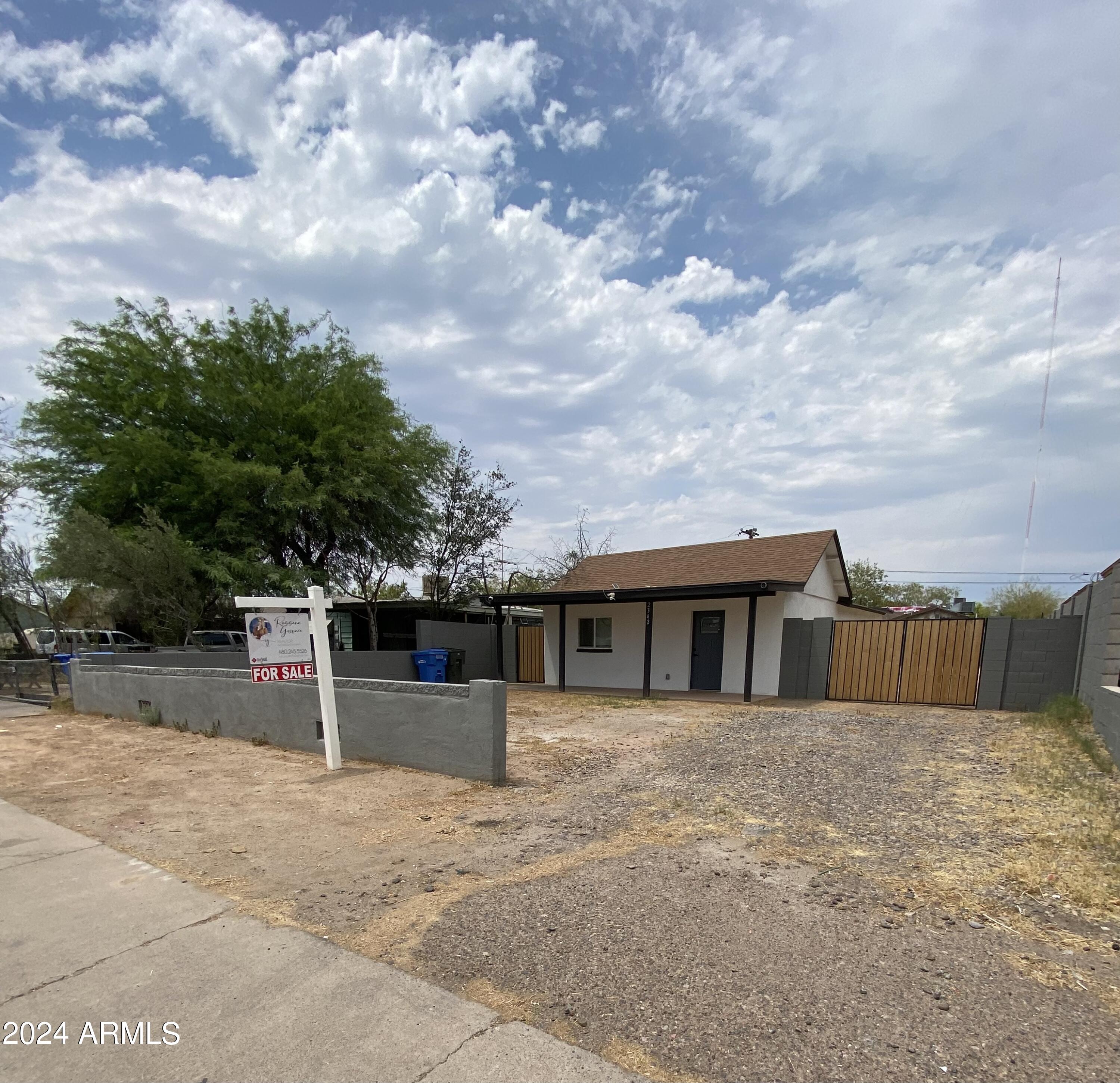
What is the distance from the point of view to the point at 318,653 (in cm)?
721

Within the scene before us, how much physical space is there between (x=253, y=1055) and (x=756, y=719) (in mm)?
9543

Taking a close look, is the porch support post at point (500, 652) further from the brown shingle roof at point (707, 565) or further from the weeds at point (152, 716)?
the weeds at point (152, 716)

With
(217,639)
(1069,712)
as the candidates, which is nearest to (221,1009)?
(1069,712)

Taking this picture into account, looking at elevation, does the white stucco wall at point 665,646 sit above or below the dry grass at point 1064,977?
below

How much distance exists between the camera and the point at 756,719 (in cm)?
1077

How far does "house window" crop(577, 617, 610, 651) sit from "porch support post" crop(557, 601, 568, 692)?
1.25ft

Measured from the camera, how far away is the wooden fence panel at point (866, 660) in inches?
513

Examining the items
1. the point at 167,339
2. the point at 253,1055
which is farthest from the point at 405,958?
the point at 167,339

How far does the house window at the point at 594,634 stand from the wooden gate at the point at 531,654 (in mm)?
1484

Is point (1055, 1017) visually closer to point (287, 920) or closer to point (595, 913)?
point (595, 913)

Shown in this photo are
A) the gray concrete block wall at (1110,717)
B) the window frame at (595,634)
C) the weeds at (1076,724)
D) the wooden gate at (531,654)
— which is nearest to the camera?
the gray concrete block wall at (1110,717)

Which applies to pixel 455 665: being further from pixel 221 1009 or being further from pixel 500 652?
pixel 221 1009

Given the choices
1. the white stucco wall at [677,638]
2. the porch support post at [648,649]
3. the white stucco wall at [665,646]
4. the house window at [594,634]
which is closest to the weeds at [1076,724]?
the white stucco wall at [677,638]

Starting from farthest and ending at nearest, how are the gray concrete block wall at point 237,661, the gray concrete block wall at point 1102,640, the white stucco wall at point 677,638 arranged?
1. the white stucco wall at point 677,638
2. the gray concrete block wall at point 237,661
3. the gray concrete block wall at point 1102,640
